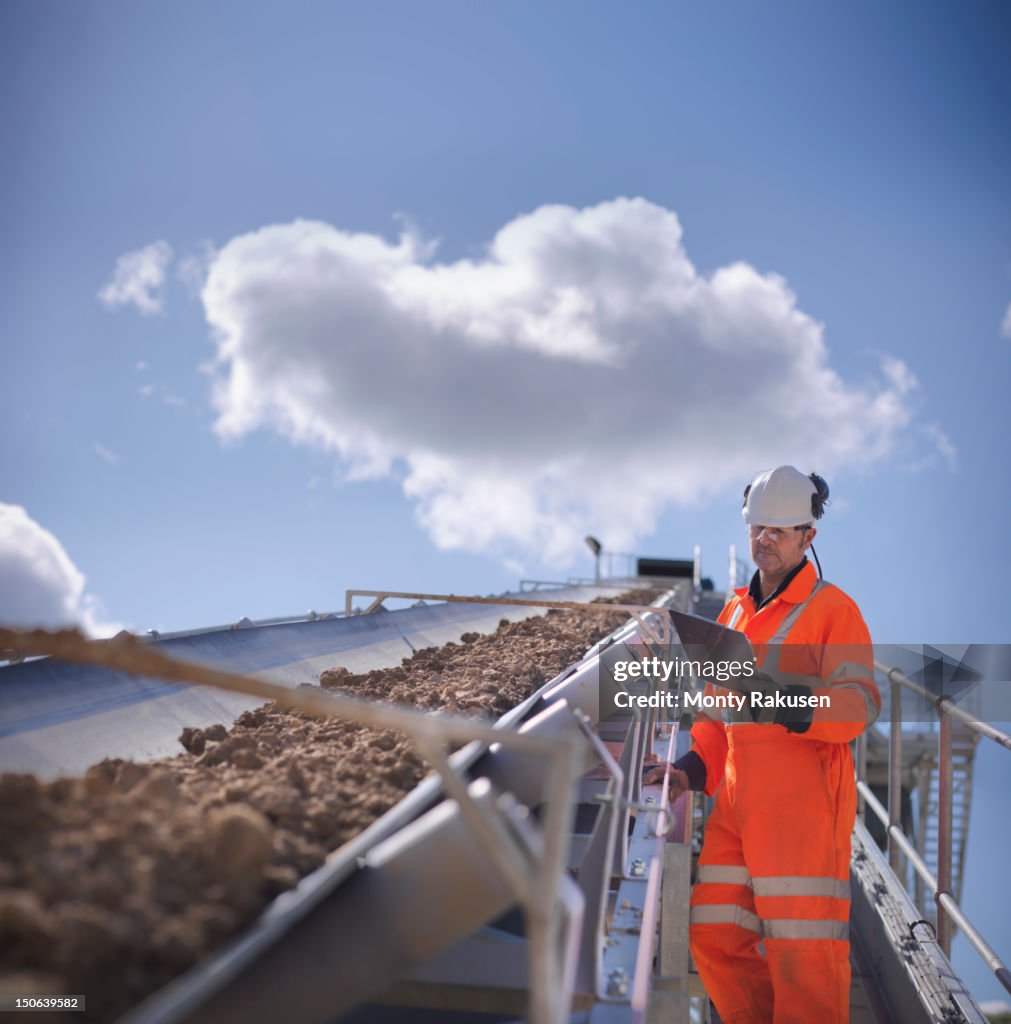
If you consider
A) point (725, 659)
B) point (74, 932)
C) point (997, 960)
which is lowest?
point (997, 960)

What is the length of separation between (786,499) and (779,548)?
0.20m

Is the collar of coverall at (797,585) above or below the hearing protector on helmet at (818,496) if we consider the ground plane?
below

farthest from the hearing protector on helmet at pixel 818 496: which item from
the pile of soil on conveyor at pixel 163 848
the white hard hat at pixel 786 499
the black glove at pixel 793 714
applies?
the pile of soil on conveyor at pixel 163 848

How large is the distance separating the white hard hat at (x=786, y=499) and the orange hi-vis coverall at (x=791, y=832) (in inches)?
9.2

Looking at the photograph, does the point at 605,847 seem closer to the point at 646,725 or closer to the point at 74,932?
the point at 74,932

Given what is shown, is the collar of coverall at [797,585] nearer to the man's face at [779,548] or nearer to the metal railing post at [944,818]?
the man's face at [779,548]

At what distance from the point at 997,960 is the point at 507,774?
8.11 ft

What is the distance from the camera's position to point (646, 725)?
3846mm

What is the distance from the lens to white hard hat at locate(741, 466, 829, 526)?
11.6 ft

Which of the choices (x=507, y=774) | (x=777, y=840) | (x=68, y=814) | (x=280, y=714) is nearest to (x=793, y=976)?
(x=777, y=840)

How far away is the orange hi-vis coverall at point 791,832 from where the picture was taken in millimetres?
3020

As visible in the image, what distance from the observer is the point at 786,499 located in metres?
3.56

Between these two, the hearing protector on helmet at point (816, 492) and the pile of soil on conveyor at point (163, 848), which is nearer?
the pile of soil on conveyor at point (163, 848)

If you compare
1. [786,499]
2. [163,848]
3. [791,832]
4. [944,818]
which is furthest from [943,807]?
[163,848]
